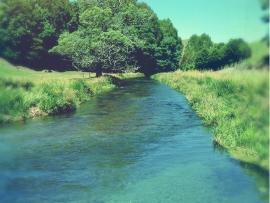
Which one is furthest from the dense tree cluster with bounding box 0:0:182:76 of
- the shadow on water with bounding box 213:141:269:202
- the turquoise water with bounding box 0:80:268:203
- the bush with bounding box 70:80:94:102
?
the shadow on water with bounding box 213:141:269:202

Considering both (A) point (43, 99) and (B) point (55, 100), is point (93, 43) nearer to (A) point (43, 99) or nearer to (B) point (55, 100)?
(B) point (55, 100)

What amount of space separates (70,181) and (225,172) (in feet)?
16.7

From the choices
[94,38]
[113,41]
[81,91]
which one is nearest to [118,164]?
[81,91]

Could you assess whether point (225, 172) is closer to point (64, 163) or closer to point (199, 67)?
point (64, 163)

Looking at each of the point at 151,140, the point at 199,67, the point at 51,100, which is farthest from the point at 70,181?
the point at 199,67

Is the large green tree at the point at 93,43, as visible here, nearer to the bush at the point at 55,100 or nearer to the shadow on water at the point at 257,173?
the bush at the point at 55,100

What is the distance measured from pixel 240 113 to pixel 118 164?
11.8 meters

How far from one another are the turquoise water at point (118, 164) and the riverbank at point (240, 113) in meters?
0.67

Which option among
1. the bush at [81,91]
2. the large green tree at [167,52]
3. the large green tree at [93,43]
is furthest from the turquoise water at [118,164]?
the large green tree at [167,52]

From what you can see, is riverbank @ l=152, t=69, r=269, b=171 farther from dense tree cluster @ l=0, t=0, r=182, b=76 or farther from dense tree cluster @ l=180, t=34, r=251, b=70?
dense tree cluster @ l=180, t=34, r=251, b=70

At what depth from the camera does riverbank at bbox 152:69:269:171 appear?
3.06 metres

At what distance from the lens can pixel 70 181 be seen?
558 inches

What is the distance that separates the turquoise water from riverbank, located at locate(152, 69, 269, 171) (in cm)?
67

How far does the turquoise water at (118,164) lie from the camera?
12750 mm
